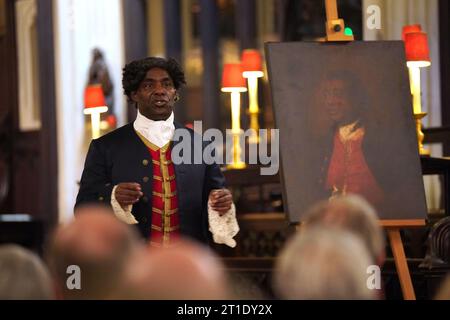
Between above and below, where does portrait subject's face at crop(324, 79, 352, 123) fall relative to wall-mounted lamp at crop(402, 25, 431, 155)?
below

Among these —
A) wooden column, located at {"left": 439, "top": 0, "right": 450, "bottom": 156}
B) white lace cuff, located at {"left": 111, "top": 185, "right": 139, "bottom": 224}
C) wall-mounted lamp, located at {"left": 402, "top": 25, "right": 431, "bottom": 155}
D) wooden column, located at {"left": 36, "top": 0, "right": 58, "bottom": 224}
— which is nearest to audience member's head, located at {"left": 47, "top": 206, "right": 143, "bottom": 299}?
white lace cuff, located at {"left": 111, "top": 185, "right": 139, "bottom": 224}

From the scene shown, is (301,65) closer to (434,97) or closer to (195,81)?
(434,97)

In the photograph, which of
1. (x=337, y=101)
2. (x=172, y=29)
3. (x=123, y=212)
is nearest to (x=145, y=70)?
(x=123, y=212)

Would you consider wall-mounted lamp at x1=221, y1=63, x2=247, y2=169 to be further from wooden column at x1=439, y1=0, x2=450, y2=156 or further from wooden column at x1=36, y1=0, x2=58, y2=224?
wooden column at x1=36, y1=0, x2=58, y2=224

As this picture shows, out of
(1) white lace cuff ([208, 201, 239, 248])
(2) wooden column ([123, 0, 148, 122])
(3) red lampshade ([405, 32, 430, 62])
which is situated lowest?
(1) white lace cuff ([208, 201, 239, 248])

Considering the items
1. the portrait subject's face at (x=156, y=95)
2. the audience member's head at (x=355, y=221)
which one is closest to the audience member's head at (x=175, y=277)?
the audience member's head at (x=355, y=221)

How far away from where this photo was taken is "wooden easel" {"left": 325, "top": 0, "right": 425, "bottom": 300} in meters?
5.17

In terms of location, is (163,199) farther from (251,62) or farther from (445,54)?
(445,54)

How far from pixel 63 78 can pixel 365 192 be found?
22.9ft

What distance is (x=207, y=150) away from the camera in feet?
16.6

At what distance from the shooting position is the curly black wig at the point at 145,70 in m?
4.98

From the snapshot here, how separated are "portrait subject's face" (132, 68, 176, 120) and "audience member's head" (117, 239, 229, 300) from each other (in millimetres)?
2542

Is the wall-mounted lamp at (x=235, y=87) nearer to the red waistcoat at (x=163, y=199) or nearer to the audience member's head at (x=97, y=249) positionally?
the red waistcoat at (x=163, y=199)

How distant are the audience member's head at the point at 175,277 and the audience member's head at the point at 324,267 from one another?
17cm
